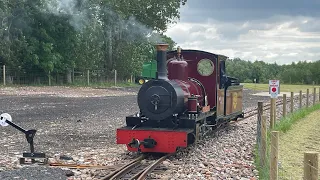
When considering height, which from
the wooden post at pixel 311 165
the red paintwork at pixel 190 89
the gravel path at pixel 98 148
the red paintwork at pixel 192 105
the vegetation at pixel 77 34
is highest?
the vegetation at pixel 77 34

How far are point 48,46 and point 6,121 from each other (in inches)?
1072

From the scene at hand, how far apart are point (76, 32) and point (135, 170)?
29598mm

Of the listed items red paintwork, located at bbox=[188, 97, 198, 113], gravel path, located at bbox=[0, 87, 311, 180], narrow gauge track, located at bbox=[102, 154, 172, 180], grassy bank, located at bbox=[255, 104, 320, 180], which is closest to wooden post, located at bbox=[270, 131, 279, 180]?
grassy bank, located at bbox=[255, 104, 320, 180]

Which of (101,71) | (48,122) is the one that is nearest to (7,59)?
(101,71)

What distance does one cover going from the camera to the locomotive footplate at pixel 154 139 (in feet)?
31.3

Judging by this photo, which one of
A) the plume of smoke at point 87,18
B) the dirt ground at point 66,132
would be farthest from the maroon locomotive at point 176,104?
the plume of smoke at point 87,18

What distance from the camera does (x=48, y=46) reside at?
35.0 metres

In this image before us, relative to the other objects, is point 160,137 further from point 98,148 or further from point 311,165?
point 311,165

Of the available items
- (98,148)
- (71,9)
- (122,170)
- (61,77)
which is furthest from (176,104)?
(61,77)

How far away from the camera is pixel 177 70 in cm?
1116

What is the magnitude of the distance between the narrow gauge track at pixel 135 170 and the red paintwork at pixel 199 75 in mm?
3133

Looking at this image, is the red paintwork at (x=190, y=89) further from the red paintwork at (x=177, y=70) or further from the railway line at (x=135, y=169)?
the railway line at (x=135, y=169)

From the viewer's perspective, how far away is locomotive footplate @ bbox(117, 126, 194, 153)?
9531 millimetres

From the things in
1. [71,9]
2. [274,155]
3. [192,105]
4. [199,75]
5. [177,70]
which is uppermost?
[71,9]
